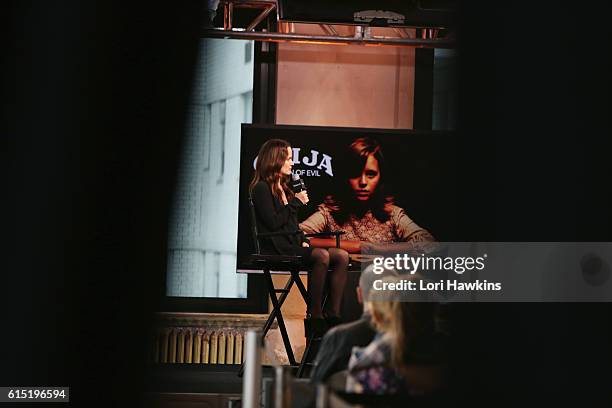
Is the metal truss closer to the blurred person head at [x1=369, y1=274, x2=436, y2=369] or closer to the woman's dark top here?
the woman's dark top

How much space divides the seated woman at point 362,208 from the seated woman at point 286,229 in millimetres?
958

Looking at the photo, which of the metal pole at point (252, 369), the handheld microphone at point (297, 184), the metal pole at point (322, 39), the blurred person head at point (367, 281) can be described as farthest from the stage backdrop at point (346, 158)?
the metal pole at point (252, 369)

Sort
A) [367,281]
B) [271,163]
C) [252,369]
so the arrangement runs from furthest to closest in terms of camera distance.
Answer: [271,163] < [367,281] < [252,369]

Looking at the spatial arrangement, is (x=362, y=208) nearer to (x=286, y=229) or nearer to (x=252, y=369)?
(x=286, y=229)

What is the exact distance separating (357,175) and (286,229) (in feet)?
4.41

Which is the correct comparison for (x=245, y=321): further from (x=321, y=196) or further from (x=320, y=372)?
(x=320, y=372)

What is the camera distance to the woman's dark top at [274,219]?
475cm

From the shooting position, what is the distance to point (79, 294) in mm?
3291

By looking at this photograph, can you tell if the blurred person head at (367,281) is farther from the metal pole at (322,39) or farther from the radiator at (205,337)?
the radiator at (205,337)

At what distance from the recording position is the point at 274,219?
475 centimetres

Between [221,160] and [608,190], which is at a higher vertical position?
[221,160]

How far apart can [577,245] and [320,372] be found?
798mm

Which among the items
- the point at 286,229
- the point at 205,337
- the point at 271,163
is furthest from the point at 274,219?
the point at 205,337

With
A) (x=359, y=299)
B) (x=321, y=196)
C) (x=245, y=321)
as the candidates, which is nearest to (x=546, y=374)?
(x=359, y=299)
